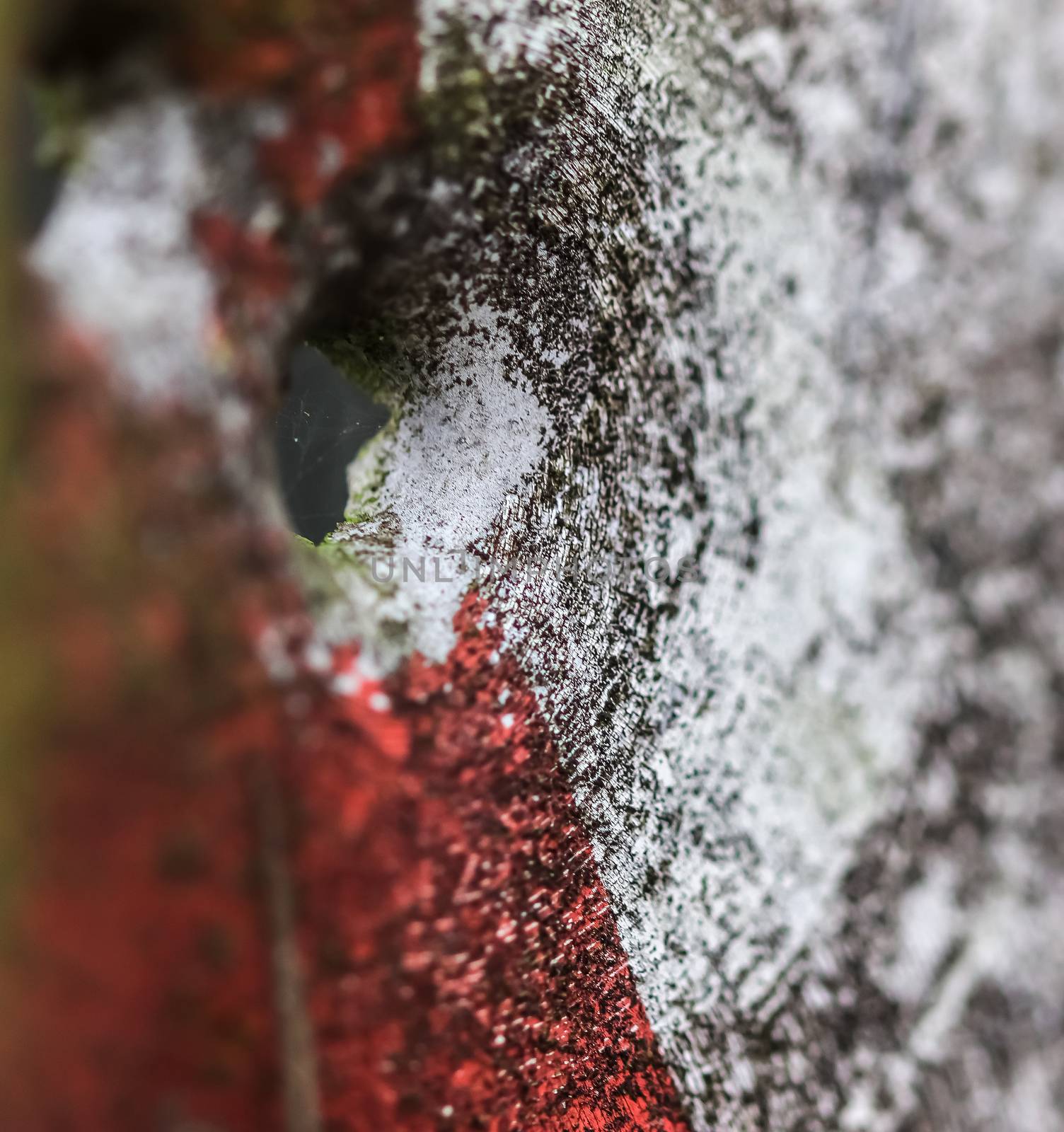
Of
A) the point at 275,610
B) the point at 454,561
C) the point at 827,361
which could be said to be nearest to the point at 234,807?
the point at 275,610

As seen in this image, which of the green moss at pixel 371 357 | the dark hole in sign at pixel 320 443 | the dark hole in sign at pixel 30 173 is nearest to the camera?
the dark hole in sign at pixel 30 173

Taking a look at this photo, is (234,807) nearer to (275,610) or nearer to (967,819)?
(275,610)

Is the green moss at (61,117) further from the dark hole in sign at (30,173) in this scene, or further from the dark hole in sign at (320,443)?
the dark hole in sign at (320,443)

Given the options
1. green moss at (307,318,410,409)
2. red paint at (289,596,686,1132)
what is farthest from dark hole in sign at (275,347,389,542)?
red paint at (289,596,686,1132)

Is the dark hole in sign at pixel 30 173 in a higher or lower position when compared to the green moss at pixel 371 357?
lower

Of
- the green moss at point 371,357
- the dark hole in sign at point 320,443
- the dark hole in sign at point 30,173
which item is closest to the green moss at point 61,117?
the dark hole in sign at point 30,173

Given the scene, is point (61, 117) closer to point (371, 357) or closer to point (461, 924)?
point (371, 357)
